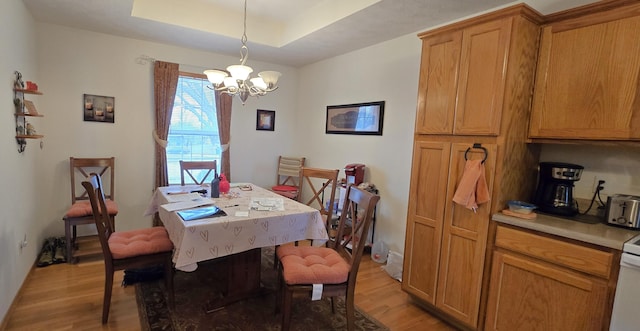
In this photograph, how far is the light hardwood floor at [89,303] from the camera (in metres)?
2.04

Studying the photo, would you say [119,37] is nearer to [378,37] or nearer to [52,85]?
[52,85]

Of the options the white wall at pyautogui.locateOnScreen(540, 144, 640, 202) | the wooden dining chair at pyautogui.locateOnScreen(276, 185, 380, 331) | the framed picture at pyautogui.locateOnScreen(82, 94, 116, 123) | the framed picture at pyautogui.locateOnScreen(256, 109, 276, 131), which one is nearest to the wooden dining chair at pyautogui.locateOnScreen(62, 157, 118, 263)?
the framed picture at pyautogui.locateOnScreen(82, 94, 116, 123)

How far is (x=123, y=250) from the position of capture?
6.69 ft

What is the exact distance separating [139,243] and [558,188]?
2884mm

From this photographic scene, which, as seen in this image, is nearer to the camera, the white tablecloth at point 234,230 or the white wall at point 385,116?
the white tablecloth at point 234,230

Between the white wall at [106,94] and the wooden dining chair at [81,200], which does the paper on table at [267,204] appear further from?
the white wall at [106,94]

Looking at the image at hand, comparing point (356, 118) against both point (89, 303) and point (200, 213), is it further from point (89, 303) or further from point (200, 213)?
point (89, 303)

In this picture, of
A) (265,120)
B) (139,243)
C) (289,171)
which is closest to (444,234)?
(139,243)

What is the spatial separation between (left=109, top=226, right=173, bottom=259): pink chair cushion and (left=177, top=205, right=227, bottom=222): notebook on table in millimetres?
316

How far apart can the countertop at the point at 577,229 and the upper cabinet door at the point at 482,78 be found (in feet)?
1.86

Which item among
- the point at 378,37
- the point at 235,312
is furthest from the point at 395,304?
the point at 378,37

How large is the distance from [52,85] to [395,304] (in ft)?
13.5

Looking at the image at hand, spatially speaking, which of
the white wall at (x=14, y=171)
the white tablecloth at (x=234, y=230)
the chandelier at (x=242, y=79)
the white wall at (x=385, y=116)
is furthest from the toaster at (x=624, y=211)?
the white wall at (x=14, y=171)

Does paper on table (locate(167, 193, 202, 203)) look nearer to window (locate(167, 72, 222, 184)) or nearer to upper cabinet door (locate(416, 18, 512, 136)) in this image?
window (locate(167, 72, 222, 184))
